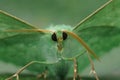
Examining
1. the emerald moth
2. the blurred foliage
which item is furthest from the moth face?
the blurred foliage

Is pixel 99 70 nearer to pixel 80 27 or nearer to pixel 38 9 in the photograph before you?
pixel 80 27

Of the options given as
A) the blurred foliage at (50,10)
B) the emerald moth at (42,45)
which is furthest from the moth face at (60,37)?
the blurred foliage at (50,10)

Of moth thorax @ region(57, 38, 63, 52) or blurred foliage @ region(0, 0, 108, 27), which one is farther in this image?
blurred foliage @ region(0, 0, 108, 27)

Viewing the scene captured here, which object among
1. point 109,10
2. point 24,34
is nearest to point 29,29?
point 24,34

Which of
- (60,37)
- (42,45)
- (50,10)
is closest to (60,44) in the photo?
(60,37)

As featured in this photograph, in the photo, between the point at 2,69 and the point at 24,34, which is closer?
the point at 24,34

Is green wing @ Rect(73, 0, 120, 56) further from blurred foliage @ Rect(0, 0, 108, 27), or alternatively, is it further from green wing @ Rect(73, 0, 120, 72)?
blurred foliage @ Rect(0, 0, 108, 27)

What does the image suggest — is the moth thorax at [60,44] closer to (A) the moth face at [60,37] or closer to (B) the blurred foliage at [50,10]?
(A) the moth face at [60,37]

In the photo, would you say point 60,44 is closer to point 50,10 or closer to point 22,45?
point 22,45
